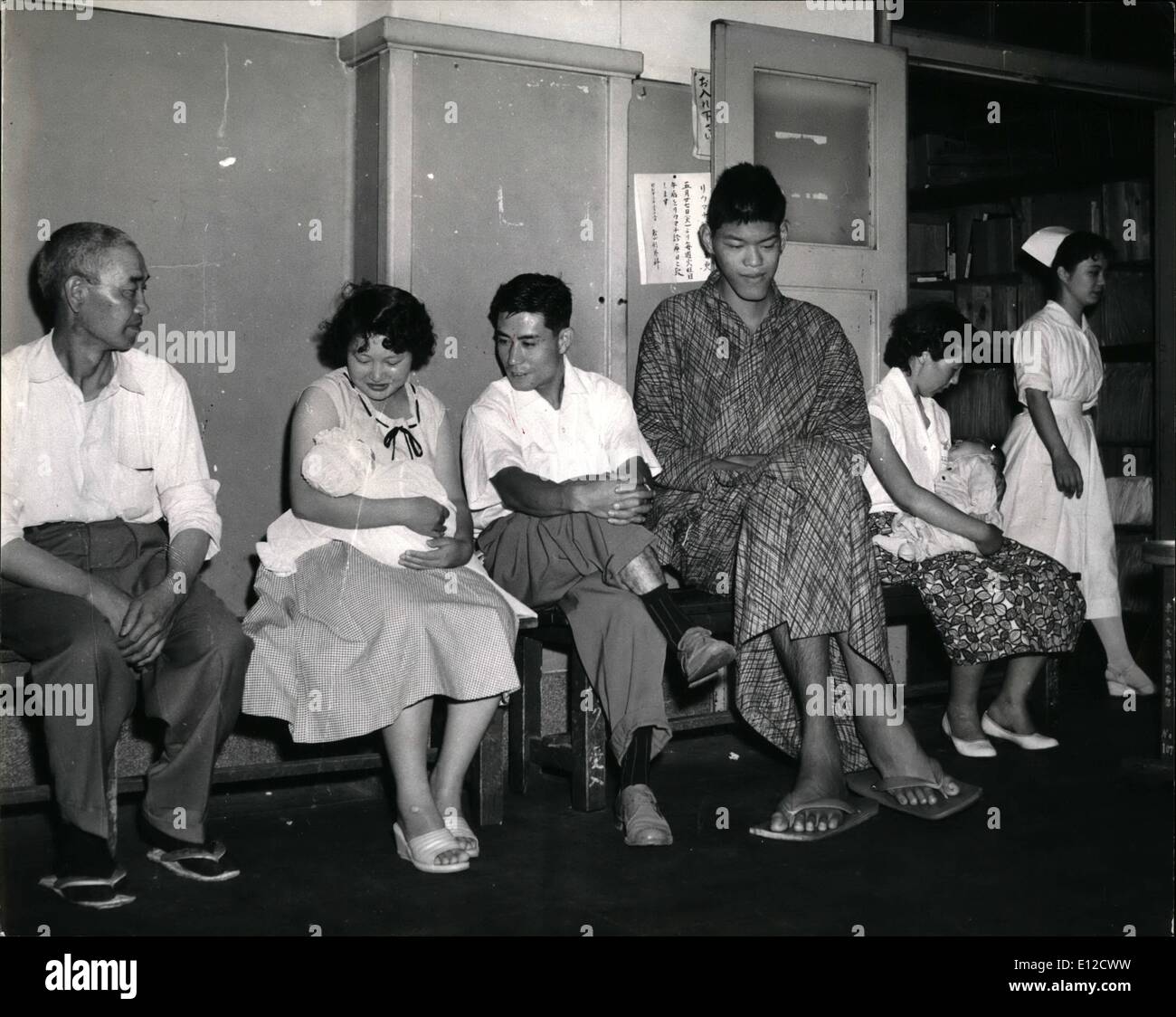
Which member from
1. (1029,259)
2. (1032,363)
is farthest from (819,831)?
(1029,259)

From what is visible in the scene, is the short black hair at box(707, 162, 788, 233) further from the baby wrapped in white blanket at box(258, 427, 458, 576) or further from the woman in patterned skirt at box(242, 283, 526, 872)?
the baby wrapped in white blanket at box(258, 427, 458, 576)

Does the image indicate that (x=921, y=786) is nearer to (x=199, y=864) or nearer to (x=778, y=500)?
(x=778, y=500)

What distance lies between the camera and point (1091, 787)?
11.8 ft

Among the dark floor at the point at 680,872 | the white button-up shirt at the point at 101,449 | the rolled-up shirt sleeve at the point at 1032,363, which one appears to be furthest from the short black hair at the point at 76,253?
the rolled-up shirt sleeve at the point at 1032,363

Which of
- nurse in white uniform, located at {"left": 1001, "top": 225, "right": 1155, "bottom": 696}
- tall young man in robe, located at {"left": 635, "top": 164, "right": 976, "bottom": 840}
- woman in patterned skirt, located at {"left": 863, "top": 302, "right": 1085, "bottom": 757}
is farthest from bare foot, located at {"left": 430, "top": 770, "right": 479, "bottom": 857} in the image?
nurse in white uniform, located at {"left": 1001, "top": 225, "right": 1155, "bottom": 696}

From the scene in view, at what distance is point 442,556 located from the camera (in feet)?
10.2

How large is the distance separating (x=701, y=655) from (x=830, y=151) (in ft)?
6.64

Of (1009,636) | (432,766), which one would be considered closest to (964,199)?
(1009,636)

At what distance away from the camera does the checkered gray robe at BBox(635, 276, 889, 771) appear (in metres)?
3.23

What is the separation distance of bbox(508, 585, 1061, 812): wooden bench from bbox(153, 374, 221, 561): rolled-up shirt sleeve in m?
0.85

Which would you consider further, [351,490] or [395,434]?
[395,434]

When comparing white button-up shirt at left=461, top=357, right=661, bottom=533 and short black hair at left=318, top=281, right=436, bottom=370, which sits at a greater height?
short black hair at left=318, top=281, right=436, bottom=370
